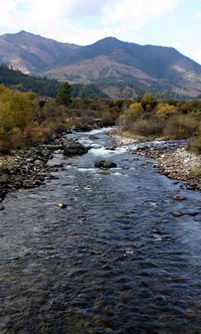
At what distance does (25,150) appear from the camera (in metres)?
40.2

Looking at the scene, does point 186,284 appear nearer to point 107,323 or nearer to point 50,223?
point 107,323

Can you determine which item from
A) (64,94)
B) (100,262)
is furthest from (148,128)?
(64,94)

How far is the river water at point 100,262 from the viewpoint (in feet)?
30.8

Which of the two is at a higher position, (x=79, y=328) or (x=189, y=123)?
(x=189, y=123)

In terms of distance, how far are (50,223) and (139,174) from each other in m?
13.7

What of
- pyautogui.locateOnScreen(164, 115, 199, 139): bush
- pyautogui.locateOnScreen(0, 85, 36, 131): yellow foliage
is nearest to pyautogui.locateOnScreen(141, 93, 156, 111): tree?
pyautogui.locateOnScreen(164, 115, 199, 139): bush

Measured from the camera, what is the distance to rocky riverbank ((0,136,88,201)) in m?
24.4

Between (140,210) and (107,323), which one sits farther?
(140,210)

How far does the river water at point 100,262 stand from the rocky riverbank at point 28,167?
2.22 meters

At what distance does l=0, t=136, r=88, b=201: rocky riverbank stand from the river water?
2.22m

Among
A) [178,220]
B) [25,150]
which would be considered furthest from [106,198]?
[25,150]

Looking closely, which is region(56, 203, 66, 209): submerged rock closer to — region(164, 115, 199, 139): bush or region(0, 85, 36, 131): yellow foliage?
region(0, 85, 36, 131): yellow foliage

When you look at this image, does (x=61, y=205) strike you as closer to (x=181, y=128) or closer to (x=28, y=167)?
(x=28, y=167)

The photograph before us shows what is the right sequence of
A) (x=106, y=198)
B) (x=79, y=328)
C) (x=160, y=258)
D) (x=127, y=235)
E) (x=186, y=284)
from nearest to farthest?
(x=79, y=328), (x=186, y=284), (x=160, y=258), (x=127, y=235), (x=106, y=198)
